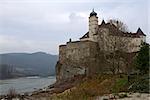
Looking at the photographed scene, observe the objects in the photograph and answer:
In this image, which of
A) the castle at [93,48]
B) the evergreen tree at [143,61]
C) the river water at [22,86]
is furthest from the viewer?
the river water at [22,86]

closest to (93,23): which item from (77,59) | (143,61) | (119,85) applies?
(77,59)

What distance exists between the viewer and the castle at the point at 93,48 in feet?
154

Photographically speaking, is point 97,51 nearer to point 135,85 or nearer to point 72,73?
point 72,73

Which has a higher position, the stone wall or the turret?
the turret

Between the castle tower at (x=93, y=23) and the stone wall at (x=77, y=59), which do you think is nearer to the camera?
the stone wall at (x=77, y=59)

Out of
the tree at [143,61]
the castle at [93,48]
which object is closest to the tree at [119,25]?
the castle at [93,48]

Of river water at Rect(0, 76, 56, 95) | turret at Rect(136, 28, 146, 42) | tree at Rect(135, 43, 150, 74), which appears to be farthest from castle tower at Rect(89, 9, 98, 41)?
tree at Rect(135, 43, 150, 74)

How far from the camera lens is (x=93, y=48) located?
2063 inches

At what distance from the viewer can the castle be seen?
4691 centimetres

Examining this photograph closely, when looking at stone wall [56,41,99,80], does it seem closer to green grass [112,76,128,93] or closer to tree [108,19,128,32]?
tree [108,19,128,32]

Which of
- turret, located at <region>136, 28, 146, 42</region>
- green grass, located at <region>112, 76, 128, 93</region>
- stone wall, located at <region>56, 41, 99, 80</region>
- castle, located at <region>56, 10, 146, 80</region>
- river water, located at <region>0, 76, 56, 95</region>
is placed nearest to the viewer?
green grass, located at <region>112, 76, 128, 93</region>

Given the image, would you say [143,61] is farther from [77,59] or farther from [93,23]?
[93,23]

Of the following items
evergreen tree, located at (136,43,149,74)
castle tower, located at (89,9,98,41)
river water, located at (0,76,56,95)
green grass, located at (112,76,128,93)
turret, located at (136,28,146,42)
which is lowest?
river water, located at (0,76,56,95)

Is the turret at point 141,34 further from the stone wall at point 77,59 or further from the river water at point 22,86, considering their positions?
the river water at point 22,86
